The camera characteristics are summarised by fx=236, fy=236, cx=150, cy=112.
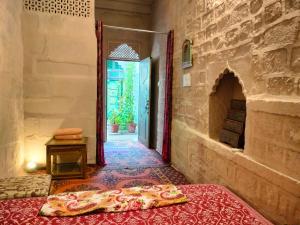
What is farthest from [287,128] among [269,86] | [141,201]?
[141,201]

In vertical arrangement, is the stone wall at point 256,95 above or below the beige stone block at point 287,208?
above

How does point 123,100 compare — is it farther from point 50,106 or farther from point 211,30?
point 211,30

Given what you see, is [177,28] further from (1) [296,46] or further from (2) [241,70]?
(1) [296,46]

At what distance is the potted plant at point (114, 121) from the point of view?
24.3 ft

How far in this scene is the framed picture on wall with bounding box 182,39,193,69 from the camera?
3189mm

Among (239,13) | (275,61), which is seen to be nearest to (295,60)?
(275,61)

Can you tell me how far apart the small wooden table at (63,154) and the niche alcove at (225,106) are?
1.72 metres

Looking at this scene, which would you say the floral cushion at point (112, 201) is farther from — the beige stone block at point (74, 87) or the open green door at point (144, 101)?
the open green door at point (144, 101)

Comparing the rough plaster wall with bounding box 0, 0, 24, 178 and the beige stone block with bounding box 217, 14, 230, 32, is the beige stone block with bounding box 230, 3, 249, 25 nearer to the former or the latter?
the beige stone block with bounding box 217, 14, 230, 32

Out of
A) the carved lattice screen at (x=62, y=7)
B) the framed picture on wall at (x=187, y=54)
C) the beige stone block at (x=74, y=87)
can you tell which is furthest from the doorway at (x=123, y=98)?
the framed picture on wall at (x=187, y=54)

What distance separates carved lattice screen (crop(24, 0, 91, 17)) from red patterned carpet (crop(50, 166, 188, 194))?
2383mm

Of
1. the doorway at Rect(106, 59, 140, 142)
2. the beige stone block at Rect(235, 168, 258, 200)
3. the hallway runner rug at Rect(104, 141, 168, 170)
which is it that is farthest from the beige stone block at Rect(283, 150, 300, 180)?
the doorway at Rect(106, 59, 140, 142)

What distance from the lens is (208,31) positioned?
106 inches

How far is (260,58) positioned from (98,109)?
2.59 metres
